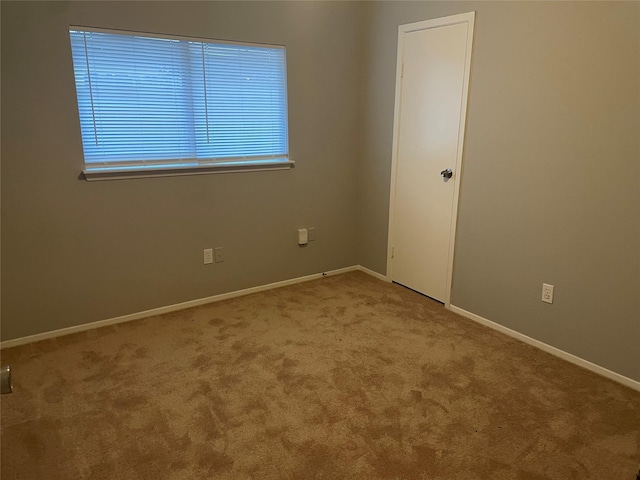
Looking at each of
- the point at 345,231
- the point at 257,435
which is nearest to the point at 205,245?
the point at 345,231

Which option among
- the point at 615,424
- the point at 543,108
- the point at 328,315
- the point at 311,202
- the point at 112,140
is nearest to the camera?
the point at 615,424

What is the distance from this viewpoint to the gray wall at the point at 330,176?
238 cm

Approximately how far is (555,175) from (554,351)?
105 centimetres

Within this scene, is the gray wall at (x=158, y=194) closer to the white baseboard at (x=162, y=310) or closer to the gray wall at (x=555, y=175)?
the white baseboard at (x=162, y=310)

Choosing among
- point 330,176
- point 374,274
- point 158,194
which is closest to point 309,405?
point 158,194

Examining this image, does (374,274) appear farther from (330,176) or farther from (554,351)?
(554,351)

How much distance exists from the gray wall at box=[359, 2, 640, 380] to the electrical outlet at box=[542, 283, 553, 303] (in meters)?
0.04

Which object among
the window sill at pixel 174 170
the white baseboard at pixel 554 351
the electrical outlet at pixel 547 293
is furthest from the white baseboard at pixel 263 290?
the window sill at pixel 174 170

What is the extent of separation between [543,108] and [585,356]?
144 centimetres

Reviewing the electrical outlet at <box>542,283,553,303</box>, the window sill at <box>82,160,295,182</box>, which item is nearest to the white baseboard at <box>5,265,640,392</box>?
the electrical outlet at <box>542,283,553,303</box>

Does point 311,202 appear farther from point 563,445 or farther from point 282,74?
point 563,445

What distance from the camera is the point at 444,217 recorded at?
330 cm

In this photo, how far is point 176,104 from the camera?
309cm

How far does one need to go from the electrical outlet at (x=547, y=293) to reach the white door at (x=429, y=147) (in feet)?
2.31
